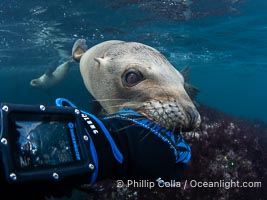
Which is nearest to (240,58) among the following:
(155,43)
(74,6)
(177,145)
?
(155,43)

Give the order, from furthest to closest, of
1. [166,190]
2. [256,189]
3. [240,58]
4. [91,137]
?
[240,58] < [256,189] < [166,190] < [91,137]

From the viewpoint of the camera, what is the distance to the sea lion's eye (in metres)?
2.97

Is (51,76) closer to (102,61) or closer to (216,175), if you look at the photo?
(216,175)

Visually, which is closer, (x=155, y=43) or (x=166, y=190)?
(x=166, y=190)

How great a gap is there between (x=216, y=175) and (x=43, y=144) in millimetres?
5085

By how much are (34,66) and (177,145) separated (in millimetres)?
A: 33321

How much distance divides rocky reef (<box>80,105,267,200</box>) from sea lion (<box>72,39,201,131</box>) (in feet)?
8.27

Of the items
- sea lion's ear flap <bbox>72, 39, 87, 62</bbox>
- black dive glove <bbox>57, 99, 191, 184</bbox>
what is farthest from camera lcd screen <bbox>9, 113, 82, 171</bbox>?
sea lion's ear flap <bbox>72, 39, 87, 62</bbox>

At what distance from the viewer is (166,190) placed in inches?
216

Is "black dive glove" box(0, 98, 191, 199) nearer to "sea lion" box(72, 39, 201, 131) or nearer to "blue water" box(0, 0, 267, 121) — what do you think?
"sea lion" box(72, 39, 201, 131)

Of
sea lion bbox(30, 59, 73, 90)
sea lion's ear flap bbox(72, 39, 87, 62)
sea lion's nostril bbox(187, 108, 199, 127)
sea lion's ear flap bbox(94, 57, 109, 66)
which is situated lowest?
sea lion bbox(30, 59, 73, 90)

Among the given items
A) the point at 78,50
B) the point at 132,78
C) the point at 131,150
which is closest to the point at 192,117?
the point at 131,150

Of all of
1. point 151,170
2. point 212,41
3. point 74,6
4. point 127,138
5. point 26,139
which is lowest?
point 212,41

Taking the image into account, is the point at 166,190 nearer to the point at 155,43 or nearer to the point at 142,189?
the point at 142,189
